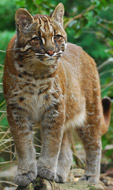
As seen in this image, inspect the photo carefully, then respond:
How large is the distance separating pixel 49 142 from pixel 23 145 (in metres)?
0.33

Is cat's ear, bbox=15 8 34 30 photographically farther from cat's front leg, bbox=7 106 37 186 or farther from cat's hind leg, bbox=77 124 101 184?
cat's hind leg, bbox=77 124 101 184

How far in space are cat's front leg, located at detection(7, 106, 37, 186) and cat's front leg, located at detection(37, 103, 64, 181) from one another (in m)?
0.12

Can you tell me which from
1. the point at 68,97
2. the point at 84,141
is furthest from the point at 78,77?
the point at 84,141

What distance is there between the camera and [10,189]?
259 inches

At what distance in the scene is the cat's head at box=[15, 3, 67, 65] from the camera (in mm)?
4449

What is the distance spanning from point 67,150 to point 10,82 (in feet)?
6.60

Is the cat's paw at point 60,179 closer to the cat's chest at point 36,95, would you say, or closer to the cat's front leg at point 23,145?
the cat's front leg at point 23,145

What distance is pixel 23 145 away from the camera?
16.1 ft

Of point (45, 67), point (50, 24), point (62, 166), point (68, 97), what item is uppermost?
point (50, 24)

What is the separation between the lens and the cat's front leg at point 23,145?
192 inches

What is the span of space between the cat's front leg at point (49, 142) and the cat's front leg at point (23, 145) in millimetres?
115

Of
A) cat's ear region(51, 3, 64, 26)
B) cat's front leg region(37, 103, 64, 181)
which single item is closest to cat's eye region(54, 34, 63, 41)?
cat's ear region(51, 3, 64, 26)

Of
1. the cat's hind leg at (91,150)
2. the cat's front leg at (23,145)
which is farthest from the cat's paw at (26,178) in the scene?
the cat's hind leg at (91,150)

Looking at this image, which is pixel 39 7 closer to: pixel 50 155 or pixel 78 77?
pixel 78 77
